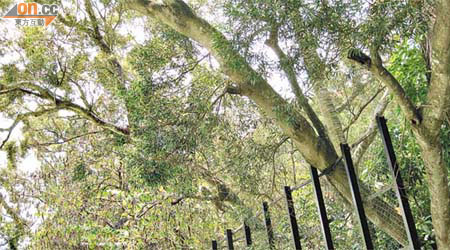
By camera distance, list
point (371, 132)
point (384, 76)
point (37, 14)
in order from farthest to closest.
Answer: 1. point (37, 14)
2. point (371, 132)
3. point (384, 76)

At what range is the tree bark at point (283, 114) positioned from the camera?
326 cm

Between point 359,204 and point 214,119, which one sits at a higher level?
point 214,119

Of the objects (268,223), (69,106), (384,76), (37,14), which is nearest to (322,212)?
(268,223)

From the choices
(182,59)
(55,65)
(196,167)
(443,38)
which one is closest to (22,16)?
(55,65)

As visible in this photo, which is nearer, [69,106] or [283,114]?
[283,114]

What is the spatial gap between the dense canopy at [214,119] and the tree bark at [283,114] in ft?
0.04

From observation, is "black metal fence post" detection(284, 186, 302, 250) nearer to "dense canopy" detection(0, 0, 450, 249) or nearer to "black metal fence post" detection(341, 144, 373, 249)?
"dense canopy" detection(0, 0, 450, 249)

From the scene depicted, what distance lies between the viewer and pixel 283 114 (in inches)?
126

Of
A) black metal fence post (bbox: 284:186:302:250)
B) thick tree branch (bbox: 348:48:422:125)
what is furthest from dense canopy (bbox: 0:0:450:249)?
black metal fence post (bbox: 284:186:302:250)

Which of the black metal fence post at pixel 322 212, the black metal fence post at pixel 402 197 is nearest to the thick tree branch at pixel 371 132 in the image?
the black metal fence post at pixel 322 212

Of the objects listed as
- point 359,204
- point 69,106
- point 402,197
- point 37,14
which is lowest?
point 402,197

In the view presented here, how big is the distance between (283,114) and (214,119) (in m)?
0.71

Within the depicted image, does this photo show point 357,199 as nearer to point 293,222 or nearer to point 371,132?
point 293,222

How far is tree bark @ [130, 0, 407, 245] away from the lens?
10.7 ft
